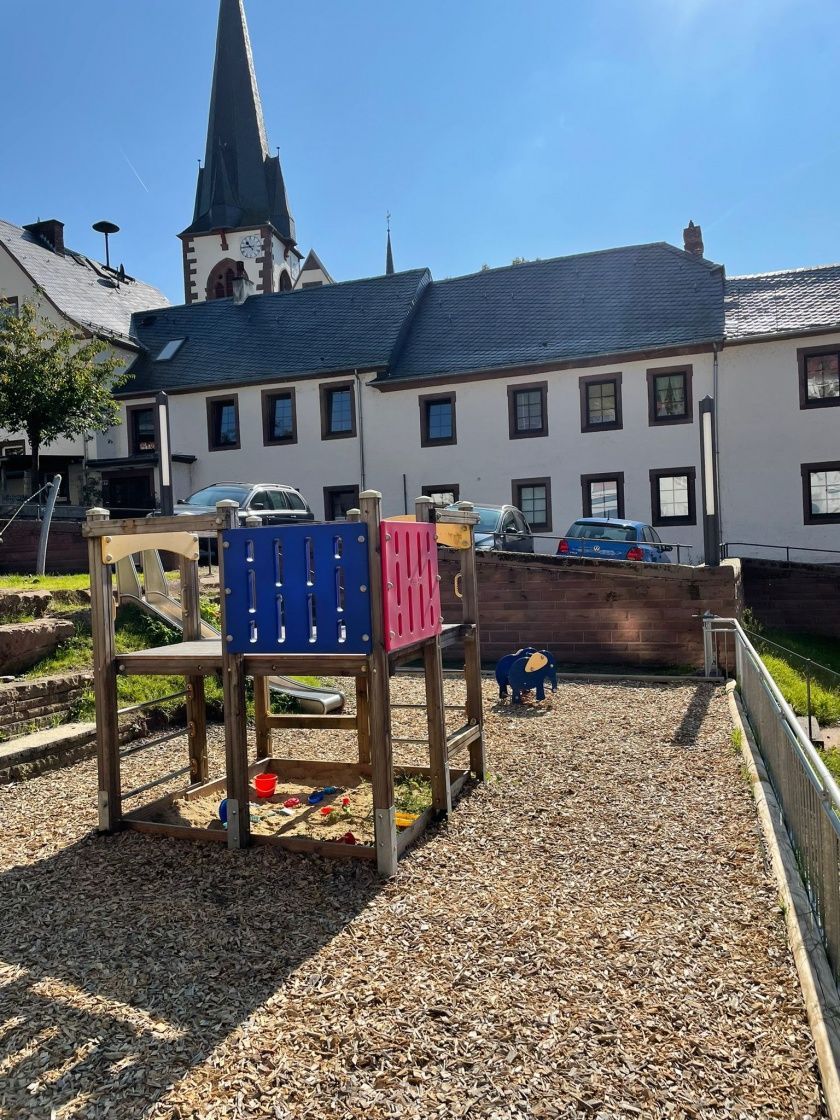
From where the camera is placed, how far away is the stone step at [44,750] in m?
6.03

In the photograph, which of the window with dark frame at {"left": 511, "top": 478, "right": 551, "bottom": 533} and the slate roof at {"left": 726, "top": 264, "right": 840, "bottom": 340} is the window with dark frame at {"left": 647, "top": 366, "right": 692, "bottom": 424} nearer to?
the slate roof at {"left": 726, "top": 264, "right": 840, "bottom": 340}

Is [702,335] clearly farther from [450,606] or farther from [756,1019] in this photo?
[756,1019]

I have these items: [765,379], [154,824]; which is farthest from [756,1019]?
[765,379]

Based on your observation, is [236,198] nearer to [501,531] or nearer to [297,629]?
[501,531]

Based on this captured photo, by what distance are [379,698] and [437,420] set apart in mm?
22463

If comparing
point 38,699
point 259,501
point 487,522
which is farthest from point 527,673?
point 259,501

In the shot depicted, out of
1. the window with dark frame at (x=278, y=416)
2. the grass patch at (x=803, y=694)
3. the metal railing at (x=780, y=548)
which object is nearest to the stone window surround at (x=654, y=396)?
the metal railing at (x=780, y=548)

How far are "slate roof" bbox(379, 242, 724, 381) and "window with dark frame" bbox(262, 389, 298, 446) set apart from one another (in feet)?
12.0

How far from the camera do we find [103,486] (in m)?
28.8

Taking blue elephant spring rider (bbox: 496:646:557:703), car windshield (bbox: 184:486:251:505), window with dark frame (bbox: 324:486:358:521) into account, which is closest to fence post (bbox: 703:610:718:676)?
blue elephant spring rider (bbox: 496:646:557:703)

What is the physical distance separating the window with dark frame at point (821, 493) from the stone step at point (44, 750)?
20.8 metres

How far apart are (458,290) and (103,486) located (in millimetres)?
13839

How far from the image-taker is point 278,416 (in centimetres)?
2809

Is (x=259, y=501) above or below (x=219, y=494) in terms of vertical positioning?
below
